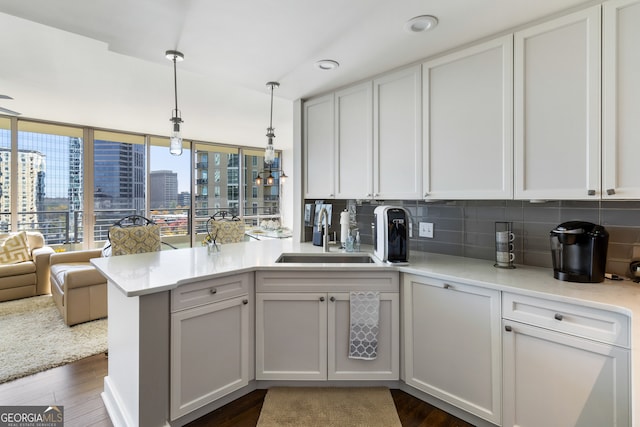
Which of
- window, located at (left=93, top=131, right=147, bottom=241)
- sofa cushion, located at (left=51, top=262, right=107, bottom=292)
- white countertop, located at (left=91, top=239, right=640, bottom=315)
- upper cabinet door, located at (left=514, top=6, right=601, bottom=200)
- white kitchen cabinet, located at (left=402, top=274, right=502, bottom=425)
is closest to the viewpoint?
white countertop, located at (left=91, top=239, right=640, bottom=315)

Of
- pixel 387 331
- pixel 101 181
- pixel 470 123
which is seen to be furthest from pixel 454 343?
pixel 101 181

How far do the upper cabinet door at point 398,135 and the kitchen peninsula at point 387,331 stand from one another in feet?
1.88

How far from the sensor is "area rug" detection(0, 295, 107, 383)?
2525 millimetres

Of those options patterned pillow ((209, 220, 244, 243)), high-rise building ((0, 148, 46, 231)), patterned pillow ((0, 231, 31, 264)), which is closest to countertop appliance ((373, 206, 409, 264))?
patterned pillow ((209, 220, 244, 243))

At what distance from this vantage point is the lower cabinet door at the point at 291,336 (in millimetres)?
2111

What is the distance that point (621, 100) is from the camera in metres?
1.53

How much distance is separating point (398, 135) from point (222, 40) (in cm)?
140

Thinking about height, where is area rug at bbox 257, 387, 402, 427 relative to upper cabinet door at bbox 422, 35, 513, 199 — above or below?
below

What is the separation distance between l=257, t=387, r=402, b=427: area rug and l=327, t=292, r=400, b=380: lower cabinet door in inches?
4.2

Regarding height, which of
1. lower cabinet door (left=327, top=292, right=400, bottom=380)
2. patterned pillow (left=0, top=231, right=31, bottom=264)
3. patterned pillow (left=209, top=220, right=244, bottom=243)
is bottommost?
lower cabinet door (left=327, top=292, right=400, bottom=380)

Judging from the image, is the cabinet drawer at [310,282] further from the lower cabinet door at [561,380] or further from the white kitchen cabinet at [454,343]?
the lower cabinet door at [561,380]

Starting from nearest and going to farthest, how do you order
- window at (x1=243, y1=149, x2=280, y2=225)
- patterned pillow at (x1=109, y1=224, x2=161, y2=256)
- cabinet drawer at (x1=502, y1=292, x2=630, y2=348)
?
1. cabinet drawer at (x1=502, y1=292, x2=630, y2=348)
2. patterned pillow at (x1=109, y1=224, x2=161, y2=256)
3. window at (x1=243, y1=149, x2=280, y2=225)

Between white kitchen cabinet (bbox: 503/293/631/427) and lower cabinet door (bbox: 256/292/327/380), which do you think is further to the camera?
lower cabinet door (bbox: 256/292/327/380)

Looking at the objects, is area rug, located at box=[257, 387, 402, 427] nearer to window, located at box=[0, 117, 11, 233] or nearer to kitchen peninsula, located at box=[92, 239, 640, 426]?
kitchen peninsula, located at box=[92, 239, 640, 426]
